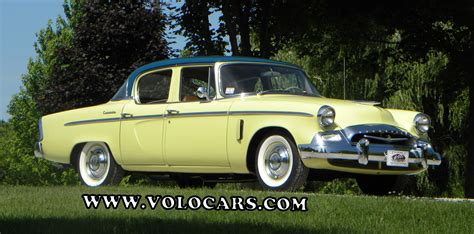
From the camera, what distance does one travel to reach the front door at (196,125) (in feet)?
36.8

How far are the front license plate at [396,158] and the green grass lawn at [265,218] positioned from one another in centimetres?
129

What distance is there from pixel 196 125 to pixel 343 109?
213 centimetres

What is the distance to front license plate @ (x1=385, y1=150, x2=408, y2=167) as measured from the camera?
10305 mm

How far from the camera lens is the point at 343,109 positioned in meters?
10.4

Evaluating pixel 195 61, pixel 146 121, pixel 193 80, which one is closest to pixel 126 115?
pixel 146 121

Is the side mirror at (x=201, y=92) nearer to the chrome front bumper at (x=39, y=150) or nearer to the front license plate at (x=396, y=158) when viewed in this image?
the front license plate at (x=396, y=158)

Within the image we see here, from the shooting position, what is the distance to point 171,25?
2281 cm

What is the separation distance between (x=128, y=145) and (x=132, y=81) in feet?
3.68

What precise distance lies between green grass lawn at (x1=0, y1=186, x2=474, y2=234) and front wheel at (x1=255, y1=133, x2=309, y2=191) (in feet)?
3.66

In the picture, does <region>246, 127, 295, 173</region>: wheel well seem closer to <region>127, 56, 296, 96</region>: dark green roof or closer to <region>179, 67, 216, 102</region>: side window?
<region>179, 67, 216, 102</region>: side window

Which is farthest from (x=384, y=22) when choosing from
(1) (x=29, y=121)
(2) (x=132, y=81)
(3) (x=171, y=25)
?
(1) (x=29, y=121)

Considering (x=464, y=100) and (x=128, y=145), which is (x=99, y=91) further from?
(x=464, y=100)

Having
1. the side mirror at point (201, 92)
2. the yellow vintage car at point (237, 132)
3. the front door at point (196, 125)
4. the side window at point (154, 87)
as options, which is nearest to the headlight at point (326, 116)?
the yellow vintage car at point (237, 132)

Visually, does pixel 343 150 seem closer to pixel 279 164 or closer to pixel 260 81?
pixel 279 164
